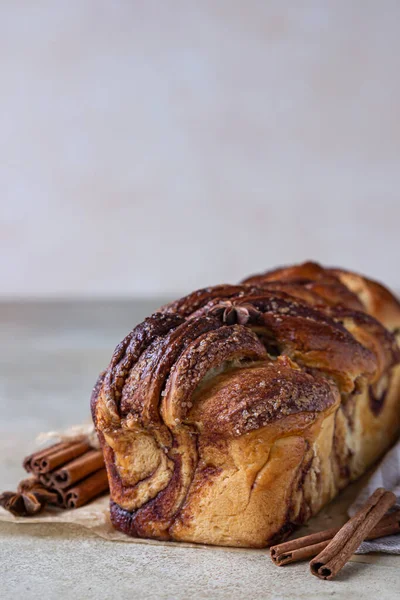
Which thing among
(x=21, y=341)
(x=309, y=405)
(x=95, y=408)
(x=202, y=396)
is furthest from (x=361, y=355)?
(x=21, y=341)

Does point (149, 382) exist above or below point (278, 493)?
above

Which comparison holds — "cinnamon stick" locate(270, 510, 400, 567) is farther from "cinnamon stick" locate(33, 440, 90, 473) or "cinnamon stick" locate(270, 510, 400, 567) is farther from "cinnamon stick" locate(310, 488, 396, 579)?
"cinnamon stick" locate(33, 440, 90, 473)

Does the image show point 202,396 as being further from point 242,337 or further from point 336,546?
point 336,546

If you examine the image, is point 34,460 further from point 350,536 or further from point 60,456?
point 350,536

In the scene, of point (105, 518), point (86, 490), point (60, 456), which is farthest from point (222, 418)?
point (60, 456)

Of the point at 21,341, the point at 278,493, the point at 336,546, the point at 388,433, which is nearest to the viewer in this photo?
the point at 336,546

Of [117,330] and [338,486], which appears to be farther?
[117,330]
